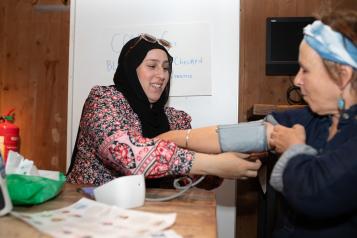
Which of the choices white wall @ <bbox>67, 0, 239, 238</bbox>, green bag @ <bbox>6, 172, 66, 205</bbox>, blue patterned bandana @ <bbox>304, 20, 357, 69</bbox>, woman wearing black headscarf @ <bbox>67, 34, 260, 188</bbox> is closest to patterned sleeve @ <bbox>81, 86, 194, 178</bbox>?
woman wearing black headscarf @ <bbox>67, 34, 260, 188</bbox>

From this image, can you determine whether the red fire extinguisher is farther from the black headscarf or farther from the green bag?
the green bag

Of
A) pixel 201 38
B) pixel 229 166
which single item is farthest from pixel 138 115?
pixel 201 38

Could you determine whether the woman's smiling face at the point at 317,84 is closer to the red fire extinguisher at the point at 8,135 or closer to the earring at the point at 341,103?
the earring at the point at 341,103

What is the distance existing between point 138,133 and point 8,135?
1.55 m

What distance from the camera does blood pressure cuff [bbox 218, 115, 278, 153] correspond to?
1.05 meters

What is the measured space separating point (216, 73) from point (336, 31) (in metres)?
1.20

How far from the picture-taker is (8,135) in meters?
2.42

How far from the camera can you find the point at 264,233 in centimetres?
186

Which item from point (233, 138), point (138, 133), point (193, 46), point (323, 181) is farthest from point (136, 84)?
point (323, 181)

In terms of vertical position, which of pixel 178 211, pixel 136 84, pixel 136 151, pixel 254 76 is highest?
pixel 254 76

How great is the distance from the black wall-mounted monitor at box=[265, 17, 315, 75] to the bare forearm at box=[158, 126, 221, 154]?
1260 millimetres

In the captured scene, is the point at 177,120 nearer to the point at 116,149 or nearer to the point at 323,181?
the point at 116,149

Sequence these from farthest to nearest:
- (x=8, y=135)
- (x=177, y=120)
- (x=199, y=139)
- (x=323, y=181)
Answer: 1. (x=8, y=135)
2. (x=177, y=120)
3. (x=199, y=139)
4. (x=323, y=181)

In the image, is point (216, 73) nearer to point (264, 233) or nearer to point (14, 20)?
point (264, 233)
